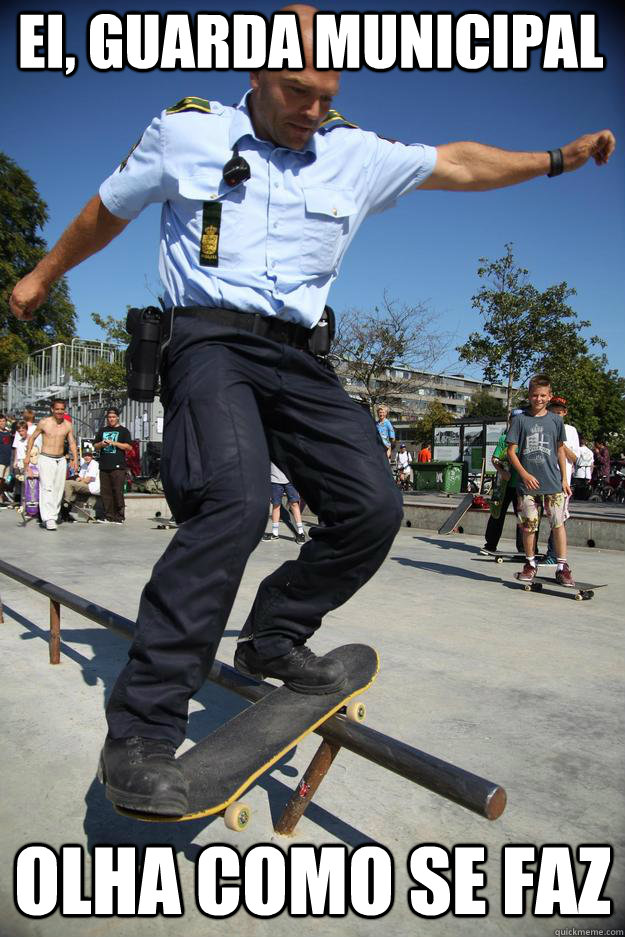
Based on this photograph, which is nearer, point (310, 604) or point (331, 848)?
point (331, 848)

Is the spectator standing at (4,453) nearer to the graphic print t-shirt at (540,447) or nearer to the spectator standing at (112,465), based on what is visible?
the spectator standing at (112,465)

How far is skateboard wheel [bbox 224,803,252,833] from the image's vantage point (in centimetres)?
179

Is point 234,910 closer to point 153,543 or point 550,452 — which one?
point 550,452

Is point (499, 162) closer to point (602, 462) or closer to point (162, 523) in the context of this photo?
point (162, 523)

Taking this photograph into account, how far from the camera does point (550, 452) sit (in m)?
6.97

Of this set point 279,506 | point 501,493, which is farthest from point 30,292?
point 279,506

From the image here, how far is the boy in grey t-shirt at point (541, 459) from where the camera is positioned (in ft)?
22.8

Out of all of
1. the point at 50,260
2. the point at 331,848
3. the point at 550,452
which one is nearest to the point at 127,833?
the point at 331,848

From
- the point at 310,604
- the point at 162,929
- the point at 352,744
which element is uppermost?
the point at 310,604

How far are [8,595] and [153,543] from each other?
13.3 feet

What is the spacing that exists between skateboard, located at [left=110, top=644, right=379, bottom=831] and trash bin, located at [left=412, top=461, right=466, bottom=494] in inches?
826

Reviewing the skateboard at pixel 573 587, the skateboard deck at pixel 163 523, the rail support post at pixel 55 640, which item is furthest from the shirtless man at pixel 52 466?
the rail support post at pixel 55 640

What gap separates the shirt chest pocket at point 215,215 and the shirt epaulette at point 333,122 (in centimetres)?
44

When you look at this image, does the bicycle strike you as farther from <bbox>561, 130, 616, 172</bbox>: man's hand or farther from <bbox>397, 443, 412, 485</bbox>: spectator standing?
<bbox>561, 130, 616, 172</bbox>: man's hand
